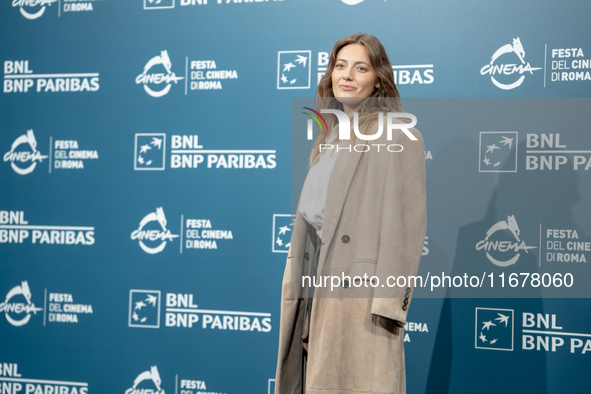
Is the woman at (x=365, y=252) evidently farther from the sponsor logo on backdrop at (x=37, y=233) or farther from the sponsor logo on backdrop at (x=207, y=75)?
the sponsor logo on backdrop at (x=37, y=233)

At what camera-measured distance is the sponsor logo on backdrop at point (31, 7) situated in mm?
3311

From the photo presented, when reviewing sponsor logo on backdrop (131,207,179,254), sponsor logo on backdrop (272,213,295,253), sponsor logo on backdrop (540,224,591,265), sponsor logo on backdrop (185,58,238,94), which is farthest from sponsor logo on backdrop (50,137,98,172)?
sponsor logo on backdrop (540,224,591,265)

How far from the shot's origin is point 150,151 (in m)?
3.13

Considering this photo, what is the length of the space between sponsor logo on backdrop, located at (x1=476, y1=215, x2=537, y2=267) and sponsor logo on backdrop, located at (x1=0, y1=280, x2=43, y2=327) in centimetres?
268

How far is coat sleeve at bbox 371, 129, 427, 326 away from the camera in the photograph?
1815mm

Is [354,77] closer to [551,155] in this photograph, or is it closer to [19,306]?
[551,155]

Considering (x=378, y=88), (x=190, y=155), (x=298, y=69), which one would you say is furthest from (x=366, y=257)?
(x=190, y=155)

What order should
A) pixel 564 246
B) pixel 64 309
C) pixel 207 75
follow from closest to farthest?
1. pixel 564 246
2. pixel 207 75
3. pixel 64 309

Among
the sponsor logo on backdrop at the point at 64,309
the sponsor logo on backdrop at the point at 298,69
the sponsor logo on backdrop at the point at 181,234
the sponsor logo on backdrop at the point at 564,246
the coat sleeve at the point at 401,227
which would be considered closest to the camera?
the coat sleeve at the point at 401,227

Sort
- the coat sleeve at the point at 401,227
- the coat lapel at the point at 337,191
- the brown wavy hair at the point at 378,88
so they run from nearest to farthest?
the coat sleeve at the point at 401,227 < the coat lapel at the point at 337,191 < the brown wavy hair at the point at 378,88

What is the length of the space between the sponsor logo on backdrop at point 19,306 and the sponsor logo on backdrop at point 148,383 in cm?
78

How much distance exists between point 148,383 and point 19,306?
970 millimetres

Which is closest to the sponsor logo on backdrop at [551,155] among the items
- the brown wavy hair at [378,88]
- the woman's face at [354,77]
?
the brown wavy hair at [378,88]

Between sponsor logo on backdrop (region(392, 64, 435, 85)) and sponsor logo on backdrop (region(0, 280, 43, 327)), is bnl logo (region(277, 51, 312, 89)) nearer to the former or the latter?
sponsor logo on backdrop (region(392, 64, 435, 85))
